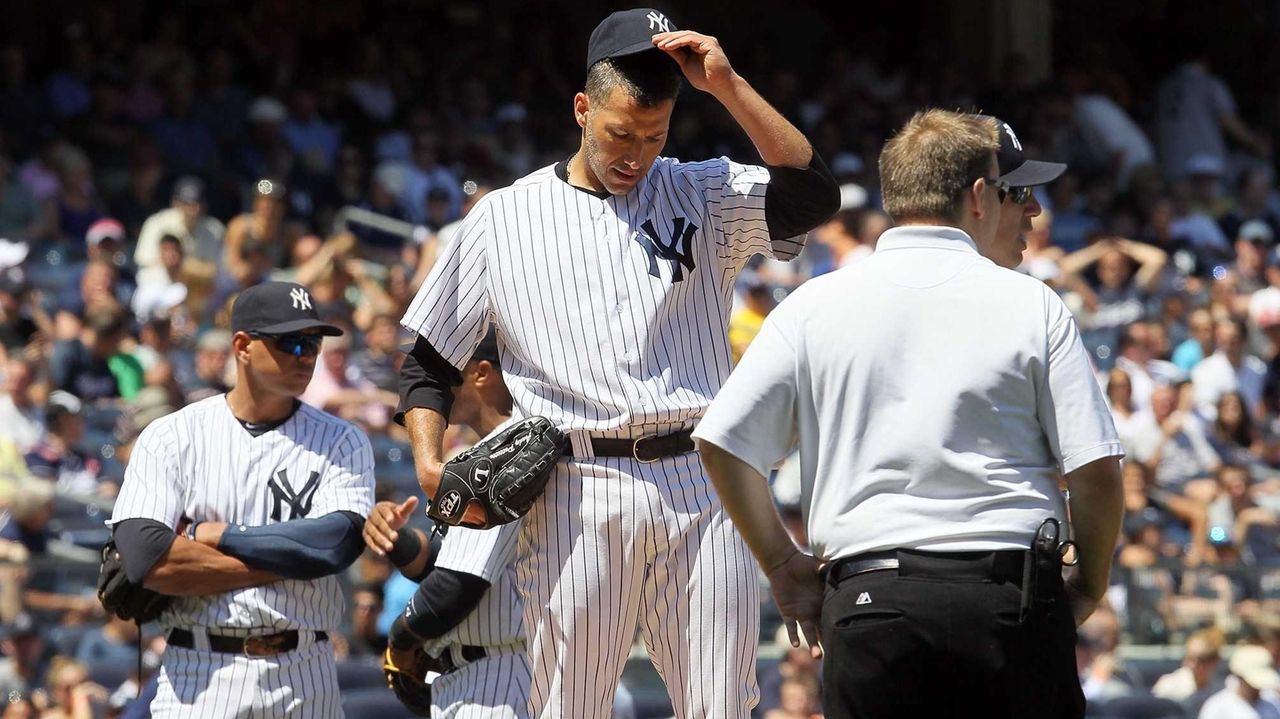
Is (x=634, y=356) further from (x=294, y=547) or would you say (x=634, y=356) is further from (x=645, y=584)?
(x=294, y=547)

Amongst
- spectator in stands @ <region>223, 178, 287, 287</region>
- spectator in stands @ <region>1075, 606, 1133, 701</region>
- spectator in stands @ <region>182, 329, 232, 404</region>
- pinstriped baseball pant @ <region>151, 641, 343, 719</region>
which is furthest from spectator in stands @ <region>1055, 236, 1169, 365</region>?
pinstriped baseball pant @ <region>151, 641, 343, 719</region>

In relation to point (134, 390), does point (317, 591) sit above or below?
below

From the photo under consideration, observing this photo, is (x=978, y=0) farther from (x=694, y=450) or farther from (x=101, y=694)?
(x=694, y=450)

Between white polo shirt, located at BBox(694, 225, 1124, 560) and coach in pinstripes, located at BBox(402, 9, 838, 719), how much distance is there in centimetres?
52

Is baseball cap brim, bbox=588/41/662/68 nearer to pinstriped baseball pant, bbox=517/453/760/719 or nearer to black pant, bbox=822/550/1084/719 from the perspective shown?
pinstriped baseball pant, bbox=517/453/760/719

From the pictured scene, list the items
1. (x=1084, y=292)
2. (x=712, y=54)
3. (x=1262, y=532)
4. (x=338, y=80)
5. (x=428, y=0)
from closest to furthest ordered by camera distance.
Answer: (x=712, y=54)
(x=1262, y=532)
(x=1084, y=292)
(x=338, y=80)
(x=428, y=0)

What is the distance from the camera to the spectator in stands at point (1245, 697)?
7574 millimetres

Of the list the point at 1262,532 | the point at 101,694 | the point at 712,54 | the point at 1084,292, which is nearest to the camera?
the point at 712,54

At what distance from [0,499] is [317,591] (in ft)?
13.3

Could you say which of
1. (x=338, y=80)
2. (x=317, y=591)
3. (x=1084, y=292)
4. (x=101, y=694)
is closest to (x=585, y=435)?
(x=317, y=591)

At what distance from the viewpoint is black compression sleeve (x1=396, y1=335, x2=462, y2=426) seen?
3883 mm

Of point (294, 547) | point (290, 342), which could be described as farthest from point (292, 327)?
point (294, 547)

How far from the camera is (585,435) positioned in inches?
143

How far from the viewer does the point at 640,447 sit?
362 cm
